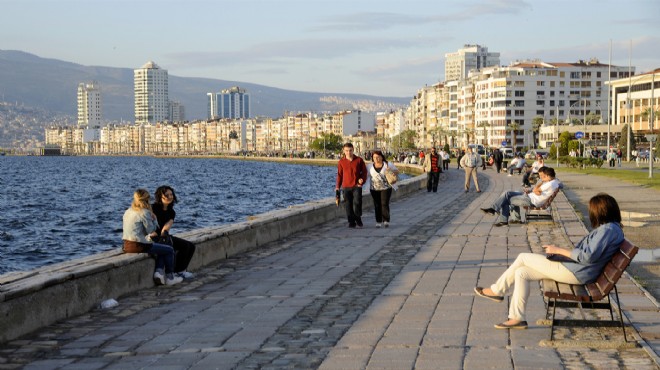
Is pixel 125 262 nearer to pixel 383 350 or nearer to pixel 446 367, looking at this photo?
pixel 383 350

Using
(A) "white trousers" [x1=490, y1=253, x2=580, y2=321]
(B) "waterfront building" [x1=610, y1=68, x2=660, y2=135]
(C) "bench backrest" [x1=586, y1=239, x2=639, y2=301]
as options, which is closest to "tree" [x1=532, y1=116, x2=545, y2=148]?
(B) "waterfront building" [x1=610, y1=68, x2=660, y2=135]

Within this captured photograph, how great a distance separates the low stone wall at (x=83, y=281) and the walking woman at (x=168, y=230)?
0.55m

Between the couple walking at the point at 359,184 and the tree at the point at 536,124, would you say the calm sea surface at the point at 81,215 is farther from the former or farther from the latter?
the tree at the point at 536,124

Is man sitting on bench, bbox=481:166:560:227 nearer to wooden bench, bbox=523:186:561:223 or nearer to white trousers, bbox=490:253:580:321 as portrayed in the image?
wooden bench, bbox=523:186:561:223

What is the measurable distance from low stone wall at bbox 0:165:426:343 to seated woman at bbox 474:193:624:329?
4065 mm

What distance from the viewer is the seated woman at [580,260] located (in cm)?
803

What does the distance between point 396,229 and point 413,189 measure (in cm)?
1715

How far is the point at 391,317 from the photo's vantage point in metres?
9.05

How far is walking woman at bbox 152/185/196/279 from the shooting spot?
12.1 metres

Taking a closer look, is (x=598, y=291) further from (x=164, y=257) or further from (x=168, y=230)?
(x=168, y=230)

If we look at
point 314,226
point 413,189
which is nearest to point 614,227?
point 314,226

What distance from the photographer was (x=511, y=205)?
19.8 metres

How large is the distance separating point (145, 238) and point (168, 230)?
0.72 metres

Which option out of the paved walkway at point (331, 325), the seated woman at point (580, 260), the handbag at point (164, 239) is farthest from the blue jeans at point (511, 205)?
the seated woman at point (580, 260)
